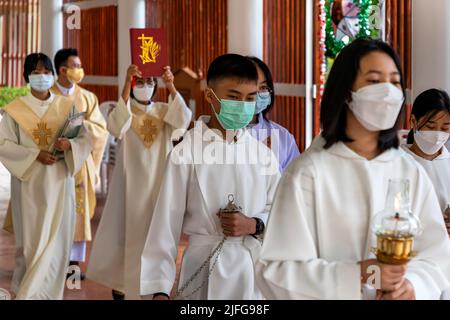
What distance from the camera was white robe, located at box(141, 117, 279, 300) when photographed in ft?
11.0

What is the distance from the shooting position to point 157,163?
6.12 meters

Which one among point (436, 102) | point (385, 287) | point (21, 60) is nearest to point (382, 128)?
point (385, 287)

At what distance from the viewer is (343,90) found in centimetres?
247

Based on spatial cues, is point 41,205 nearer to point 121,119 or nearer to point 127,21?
point 121,119

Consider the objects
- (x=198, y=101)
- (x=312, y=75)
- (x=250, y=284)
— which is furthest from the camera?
(x=198, y=101)

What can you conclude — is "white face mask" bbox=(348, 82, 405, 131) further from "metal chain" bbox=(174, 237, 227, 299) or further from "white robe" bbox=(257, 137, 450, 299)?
"metal chain" bbox=(174, 237, 227, 299)

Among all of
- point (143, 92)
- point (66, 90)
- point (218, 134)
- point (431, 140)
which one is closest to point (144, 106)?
point (143, 92)

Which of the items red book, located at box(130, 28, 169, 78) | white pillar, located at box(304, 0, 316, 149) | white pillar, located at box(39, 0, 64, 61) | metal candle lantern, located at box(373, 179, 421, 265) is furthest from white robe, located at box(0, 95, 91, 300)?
white pillar, located at box(39, 0, 64, 61)

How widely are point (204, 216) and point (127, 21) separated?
7.57 metres

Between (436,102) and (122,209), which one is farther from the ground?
(436,102)

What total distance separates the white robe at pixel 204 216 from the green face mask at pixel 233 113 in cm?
8
